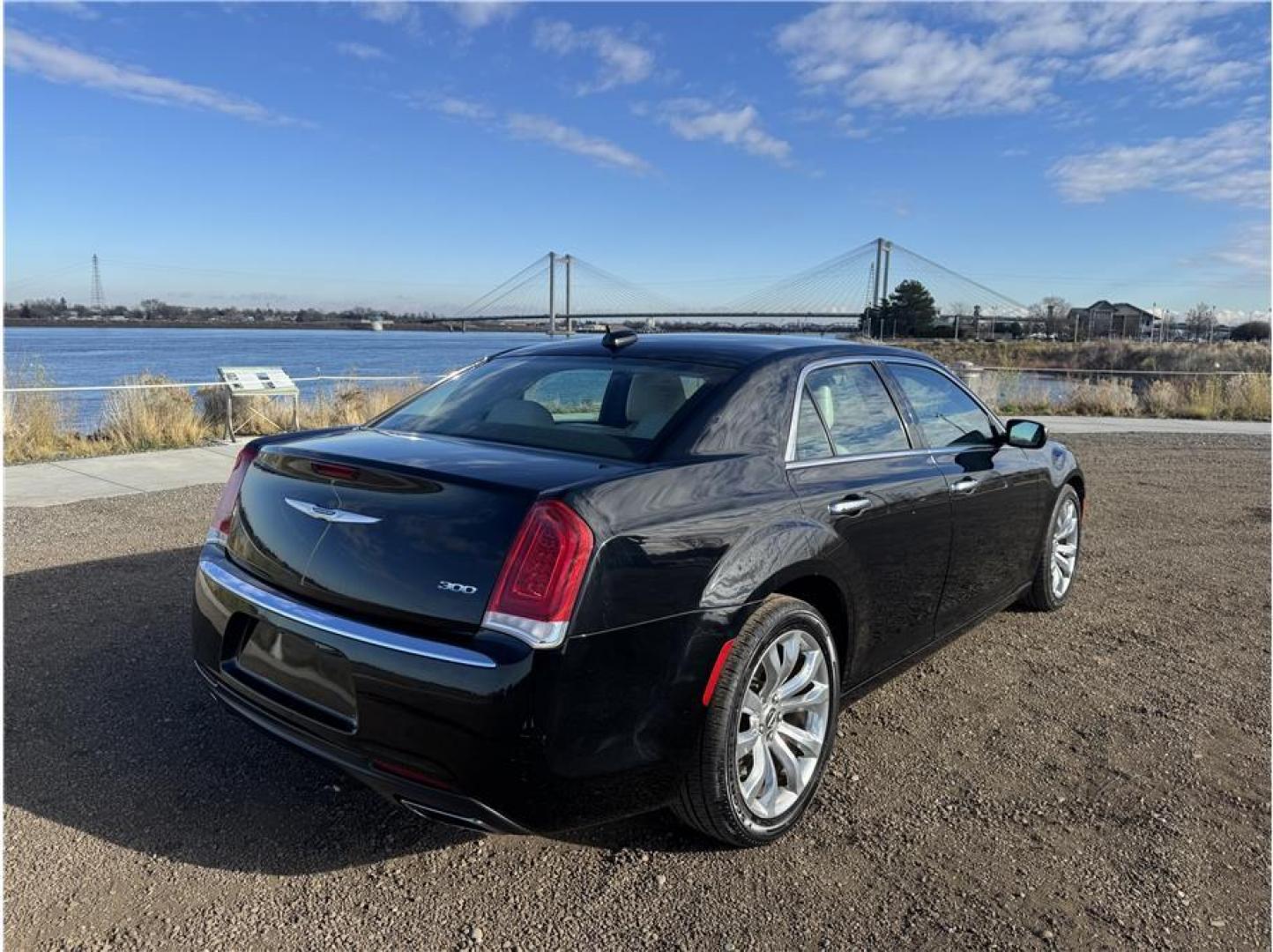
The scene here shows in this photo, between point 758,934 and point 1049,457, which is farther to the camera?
point 1049,457

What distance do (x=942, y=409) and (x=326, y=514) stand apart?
2.90m

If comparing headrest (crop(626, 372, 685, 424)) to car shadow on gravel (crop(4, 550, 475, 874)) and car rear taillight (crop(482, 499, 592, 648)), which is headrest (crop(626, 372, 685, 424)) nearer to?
car rear taillight (crop(482, 499, 592, 648))

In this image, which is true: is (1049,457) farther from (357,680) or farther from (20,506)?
(20,506)

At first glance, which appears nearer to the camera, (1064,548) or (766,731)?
(766,731)

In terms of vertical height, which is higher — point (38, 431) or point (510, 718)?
point (510, 718)

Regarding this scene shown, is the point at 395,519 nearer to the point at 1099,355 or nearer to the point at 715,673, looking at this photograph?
the point at 715,673

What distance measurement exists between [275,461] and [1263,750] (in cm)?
390

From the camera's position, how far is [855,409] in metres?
3.58

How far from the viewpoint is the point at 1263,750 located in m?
3.50

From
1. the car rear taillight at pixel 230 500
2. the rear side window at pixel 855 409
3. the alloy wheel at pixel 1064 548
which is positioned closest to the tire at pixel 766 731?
the rear side window at pixel 855 409

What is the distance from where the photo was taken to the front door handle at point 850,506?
3091mm

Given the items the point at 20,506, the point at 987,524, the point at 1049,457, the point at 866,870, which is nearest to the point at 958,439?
the point at 987,524

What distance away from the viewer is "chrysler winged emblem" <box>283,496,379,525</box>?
250cm

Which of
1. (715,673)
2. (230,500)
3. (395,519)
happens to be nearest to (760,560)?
(715,673)
